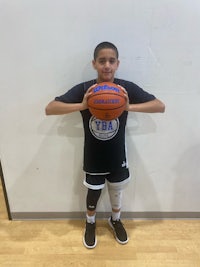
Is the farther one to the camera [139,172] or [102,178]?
[139,172]

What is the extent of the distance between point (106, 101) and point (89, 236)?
37.3 inches

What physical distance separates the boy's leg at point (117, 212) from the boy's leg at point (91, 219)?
3.9 inches

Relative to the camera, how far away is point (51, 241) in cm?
164

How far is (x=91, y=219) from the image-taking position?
1671 mm

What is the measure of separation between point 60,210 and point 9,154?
544 mm

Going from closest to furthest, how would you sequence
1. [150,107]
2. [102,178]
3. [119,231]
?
[150,107] < [102,178] < [119,231]

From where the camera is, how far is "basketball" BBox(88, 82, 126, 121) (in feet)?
3.77

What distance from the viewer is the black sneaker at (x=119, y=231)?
5.32ft

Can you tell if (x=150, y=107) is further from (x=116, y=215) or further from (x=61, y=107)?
(x=116, y=215)

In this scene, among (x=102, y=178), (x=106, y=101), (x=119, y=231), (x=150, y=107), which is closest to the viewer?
(x=106, y=101)

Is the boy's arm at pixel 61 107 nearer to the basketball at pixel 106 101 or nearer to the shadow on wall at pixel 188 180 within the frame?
the basketball at pixel 106 101

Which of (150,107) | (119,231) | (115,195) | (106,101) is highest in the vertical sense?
(106,101)

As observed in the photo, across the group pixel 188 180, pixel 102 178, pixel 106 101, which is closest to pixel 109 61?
pixel 106 101

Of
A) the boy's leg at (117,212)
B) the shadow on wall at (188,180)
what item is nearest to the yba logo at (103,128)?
the boy's leg at (117,212)
